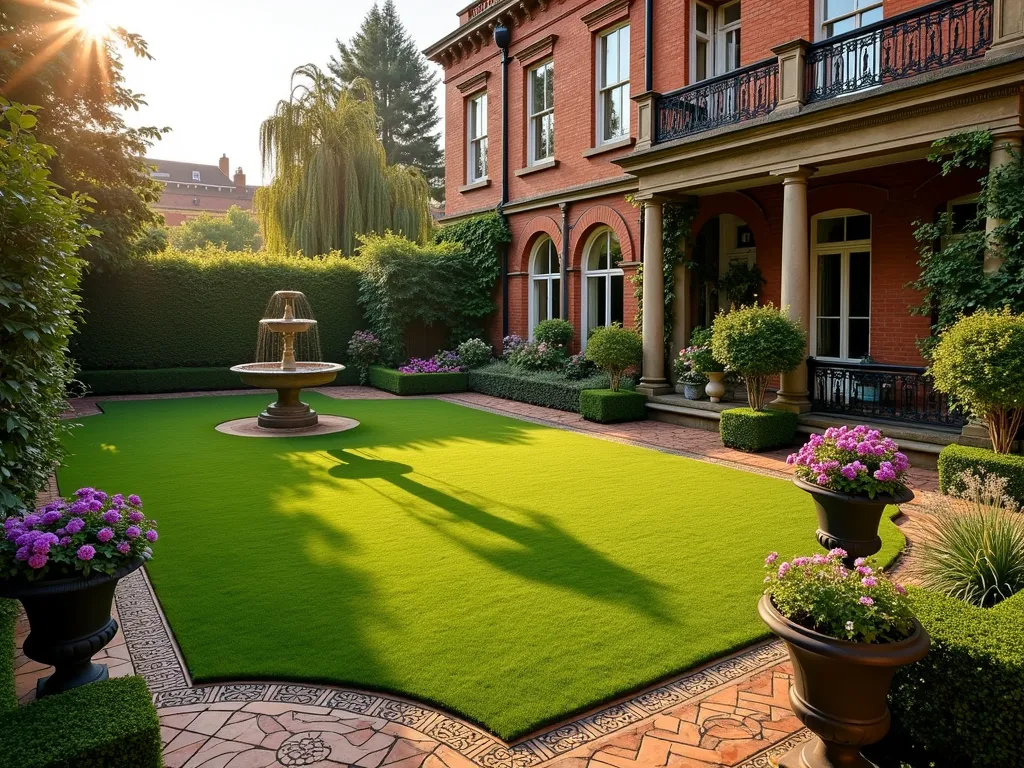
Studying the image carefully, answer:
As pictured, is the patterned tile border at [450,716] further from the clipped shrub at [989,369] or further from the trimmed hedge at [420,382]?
the trimmed hedge at [420,382]

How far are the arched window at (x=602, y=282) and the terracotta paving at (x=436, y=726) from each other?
12.7 metres

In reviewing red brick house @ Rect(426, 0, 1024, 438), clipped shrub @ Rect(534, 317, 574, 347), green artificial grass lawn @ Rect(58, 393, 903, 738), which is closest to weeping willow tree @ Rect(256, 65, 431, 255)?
red brick house @ Rect(426, 0, 1024, 438)

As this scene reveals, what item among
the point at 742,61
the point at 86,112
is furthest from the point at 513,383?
the point at 86,112

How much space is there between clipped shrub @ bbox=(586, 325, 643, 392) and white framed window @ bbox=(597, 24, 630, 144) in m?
5.13

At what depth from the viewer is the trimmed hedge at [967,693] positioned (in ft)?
9.45

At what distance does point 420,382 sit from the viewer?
17984 mm

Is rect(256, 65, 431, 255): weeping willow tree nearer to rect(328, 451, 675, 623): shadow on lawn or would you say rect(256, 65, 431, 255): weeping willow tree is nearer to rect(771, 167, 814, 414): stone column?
rect(771, 167, 814, 414): stone column

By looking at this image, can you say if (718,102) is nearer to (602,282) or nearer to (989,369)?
(602,282)

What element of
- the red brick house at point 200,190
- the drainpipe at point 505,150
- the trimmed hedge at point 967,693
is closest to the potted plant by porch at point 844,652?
the trimmed hedge at point 967,693

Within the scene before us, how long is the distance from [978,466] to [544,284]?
12.9 m

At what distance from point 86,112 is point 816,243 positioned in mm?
15530

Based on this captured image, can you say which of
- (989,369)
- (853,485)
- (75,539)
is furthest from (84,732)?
(989,369)

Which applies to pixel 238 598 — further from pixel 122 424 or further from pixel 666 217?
pixel 666 217

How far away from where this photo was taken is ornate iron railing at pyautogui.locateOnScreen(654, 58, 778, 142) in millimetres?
11492
